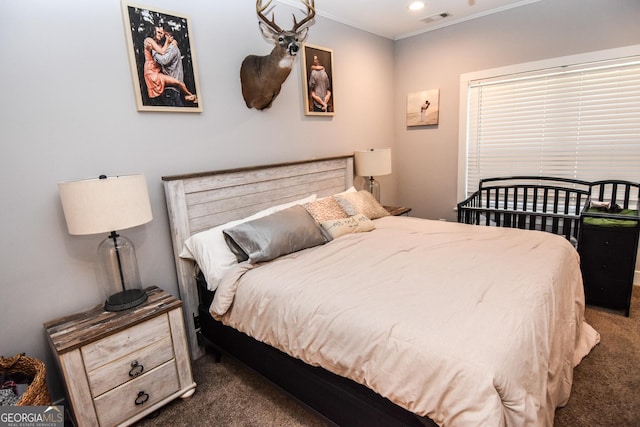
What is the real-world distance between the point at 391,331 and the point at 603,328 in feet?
7.00

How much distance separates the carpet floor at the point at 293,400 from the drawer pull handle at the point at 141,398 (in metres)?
0.14

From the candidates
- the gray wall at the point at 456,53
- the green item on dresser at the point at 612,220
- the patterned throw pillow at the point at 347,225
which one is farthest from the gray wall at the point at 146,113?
the green item on dresser at the point at 612,220

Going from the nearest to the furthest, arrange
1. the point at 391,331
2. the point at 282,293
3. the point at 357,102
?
1. the point at 391,331
2. the point at 282,293
3. the point at 357,102

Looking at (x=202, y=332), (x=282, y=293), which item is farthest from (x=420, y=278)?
(x=202, y=332)

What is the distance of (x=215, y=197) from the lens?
8.09 ft

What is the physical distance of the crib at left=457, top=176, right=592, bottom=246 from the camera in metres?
3.11

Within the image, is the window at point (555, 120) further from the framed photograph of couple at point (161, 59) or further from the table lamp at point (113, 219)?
the table lamp at point (113, 219)

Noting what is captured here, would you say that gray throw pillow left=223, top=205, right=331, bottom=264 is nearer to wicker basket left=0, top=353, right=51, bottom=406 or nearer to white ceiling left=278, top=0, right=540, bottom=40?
wicker basket left=0, top=353, right=51, bottom=406

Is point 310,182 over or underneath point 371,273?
over

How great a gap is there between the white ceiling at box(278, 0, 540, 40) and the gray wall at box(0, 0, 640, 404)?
0.08 meters

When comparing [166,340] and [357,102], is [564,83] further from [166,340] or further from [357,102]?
[166,340]

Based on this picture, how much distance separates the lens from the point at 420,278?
5.92 ft

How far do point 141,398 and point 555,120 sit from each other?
3.99 m

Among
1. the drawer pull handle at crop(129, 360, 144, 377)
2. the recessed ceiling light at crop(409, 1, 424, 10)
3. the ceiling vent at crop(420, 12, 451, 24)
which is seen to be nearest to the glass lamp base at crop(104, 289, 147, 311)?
the drawer pull handle at crop(129, 360, 144, 377)
